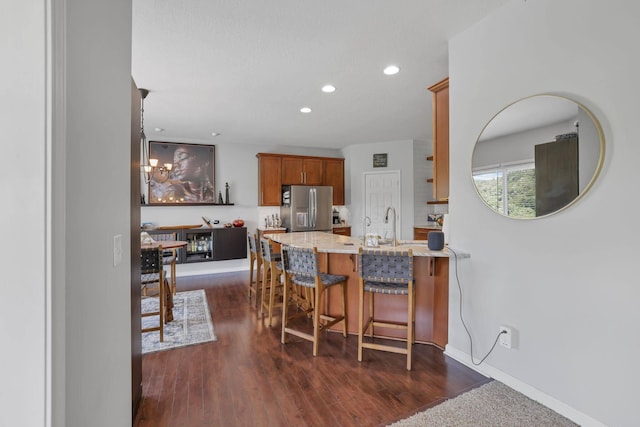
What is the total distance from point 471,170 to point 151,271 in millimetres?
2919

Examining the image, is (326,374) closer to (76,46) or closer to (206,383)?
(206,383)

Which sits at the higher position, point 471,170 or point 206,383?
point 471,170

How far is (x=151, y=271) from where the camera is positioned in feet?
8.90

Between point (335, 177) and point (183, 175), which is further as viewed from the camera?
point (335, 177)

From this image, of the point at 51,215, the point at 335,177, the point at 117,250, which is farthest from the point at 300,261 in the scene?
the point at 335,177

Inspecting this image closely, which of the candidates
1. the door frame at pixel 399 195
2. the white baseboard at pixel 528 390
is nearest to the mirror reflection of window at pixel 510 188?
the white baseboard at pixel 528 390

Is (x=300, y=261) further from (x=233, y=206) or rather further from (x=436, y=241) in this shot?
(x=233, y=206)

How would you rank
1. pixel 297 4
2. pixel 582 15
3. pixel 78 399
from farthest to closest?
pixel 297 4, pixel 582 15, pixel 78 399

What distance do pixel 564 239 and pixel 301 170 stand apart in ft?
16.7

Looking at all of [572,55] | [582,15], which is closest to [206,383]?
[572,55]

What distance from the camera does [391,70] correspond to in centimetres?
304

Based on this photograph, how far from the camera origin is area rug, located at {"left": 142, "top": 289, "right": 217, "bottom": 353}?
283cm

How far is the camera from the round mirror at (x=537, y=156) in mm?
1719
